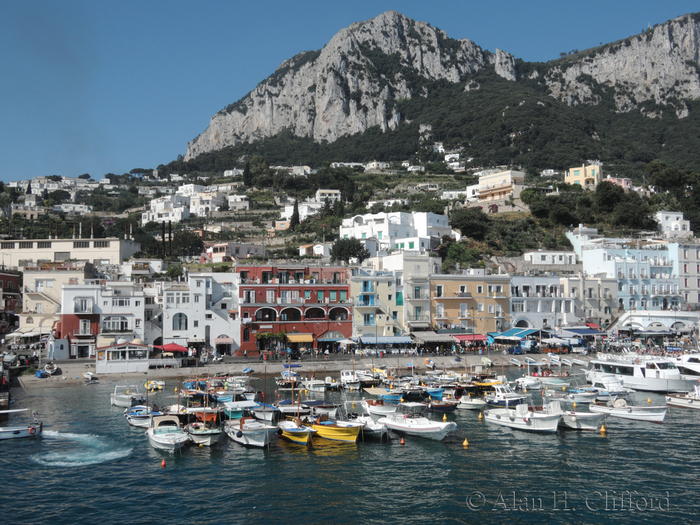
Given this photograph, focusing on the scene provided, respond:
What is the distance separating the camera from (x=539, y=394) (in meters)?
45.7

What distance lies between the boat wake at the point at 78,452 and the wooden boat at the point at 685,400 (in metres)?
35.1

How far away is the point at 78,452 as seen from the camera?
95.7 ft

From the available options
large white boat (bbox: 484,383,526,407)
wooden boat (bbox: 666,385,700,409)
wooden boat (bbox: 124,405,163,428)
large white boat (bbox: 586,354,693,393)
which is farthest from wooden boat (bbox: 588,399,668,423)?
wooden boat (bbox: 124,405,163,428)

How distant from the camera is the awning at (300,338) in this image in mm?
59716

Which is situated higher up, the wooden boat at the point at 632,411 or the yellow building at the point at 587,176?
the yellow building at the point at 587,176

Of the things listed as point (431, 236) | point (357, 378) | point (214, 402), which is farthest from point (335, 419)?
point (431, 236)

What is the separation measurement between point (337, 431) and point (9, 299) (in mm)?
53263

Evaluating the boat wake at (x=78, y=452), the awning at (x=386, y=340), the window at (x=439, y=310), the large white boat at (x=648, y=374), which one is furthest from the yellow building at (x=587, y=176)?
the boat wake at (x=78, y=452)

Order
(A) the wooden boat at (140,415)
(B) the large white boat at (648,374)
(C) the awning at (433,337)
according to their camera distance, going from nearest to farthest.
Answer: (A) the wooden boat at (140,415)
(B) the large white boat at (648,374)
(C) the awning at (433,337)

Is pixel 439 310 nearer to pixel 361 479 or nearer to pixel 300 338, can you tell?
pixel 300 338

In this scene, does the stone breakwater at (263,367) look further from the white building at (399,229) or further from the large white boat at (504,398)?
the white building at (399,229)

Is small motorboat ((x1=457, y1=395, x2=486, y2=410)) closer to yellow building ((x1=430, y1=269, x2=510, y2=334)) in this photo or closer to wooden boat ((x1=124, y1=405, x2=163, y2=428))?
wooden boat ((x1=124, y1=405, x2=163, y2=428))

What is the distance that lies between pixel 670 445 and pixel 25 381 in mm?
45189

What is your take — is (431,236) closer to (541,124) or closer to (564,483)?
(564,483)
